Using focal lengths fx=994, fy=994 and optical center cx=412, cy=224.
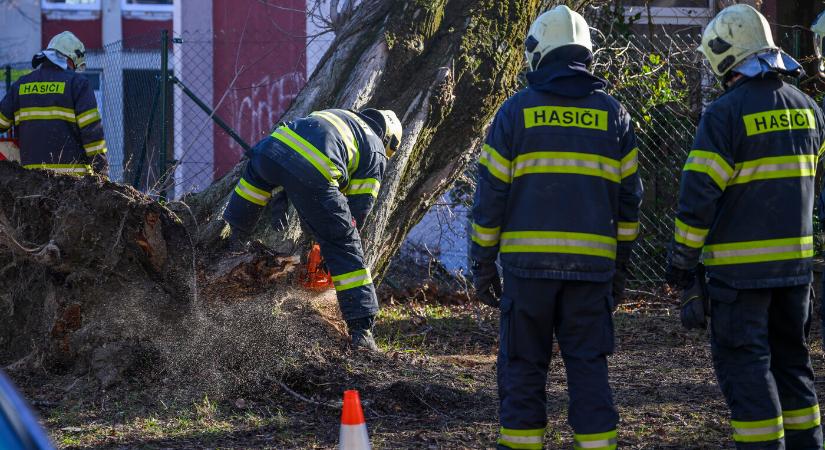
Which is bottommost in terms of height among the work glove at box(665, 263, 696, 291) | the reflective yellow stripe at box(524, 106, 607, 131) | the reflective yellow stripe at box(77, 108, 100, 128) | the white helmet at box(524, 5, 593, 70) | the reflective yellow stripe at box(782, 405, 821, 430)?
the reflective yellow stripe at box(782, 405, 821, 430)

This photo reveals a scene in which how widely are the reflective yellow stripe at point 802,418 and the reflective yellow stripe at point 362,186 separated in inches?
109

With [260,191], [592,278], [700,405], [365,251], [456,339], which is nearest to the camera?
[592,278]

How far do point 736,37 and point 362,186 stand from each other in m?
2.49

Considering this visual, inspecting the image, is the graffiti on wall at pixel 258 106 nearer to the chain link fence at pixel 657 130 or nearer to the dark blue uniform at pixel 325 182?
the chain link fence at pixel 657 130

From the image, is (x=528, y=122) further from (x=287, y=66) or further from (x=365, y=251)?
(x=287, y=66)

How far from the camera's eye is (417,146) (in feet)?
21.7

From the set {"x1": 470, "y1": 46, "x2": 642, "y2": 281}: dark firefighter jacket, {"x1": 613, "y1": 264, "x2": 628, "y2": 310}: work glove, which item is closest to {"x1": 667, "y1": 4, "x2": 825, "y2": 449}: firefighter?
{"x1": 613, "y1": 264, "x2": 628, "y2": 310}: work glove

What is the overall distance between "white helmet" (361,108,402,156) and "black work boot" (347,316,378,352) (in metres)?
1.08

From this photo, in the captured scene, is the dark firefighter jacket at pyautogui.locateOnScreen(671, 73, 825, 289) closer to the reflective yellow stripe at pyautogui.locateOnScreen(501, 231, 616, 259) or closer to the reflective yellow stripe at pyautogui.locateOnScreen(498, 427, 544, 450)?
the reflective yellow stripe at pyautogui.locateOnScreen(501, 231, 616, 259)

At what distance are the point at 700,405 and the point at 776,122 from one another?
1854 mm

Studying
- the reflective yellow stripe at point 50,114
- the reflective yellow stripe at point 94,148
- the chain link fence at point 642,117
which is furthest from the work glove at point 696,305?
the reflective yellow stripe at point 50,114

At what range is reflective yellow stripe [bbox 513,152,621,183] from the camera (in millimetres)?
3893

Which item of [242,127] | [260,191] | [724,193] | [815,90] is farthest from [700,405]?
[242,127]

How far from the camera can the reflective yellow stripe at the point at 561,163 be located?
3893 millimetres
